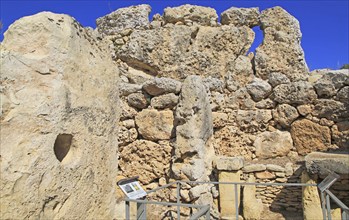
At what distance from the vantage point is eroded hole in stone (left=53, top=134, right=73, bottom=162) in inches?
88.7

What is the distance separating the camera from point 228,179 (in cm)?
561

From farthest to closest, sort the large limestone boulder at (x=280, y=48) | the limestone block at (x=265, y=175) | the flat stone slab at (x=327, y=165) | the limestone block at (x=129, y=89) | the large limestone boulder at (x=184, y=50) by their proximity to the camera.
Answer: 1. the large limestone boulder at (x=184, y=50)
2. the large limestone boulder at (x=280, y=48)
3. the limestone block at (x=129, y=89)
4. the limestone block at (x=265, y=175)
5. the flat stone slab at (x=327, y=165)

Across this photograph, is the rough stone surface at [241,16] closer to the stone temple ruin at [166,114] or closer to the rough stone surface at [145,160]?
the stone temple ruin at [166,114]

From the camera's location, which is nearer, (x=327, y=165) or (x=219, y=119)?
(x=327, y=165)

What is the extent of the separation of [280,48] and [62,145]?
599cm

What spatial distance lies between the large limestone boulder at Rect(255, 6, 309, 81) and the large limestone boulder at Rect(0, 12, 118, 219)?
5.12 meters

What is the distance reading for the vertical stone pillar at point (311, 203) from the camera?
515cm

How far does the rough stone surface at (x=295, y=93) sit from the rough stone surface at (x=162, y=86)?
237 centimetres

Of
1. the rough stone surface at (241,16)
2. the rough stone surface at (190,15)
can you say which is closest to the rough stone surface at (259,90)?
the rough stone surface at (241,16)

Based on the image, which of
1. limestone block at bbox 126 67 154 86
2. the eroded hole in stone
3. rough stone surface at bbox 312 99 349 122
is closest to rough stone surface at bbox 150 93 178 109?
limestone block at bbox 126 67 154 86

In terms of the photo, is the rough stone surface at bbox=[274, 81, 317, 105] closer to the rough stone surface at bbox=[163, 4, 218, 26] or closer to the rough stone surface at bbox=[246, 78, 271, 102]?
the rough stone surface at bbox=[246, 78, 271, 102]

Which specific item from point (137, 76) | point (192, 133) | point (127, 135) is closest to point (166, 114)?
→ point (192, 133)

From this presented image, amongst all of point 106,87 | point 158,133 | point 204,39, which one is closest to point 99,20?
point 204,39

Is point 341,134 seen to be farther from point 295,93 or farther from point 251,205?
point 251,205
